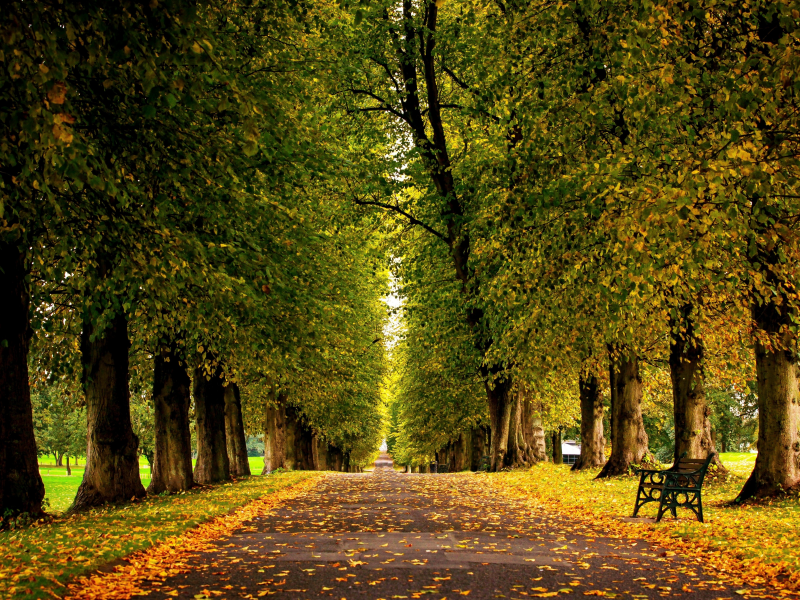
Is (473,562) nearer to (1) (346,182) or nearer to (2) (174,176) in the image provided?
(2) (174,176)

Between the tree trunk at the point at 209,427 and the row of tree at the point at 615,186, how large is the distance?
802cm

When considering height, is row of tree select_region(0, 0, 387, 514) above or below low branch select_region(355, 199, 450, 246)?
below

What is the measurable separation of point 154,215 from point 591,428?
69.4 ft

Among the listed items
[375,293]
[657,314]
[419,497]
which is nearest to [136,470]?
[419,497]

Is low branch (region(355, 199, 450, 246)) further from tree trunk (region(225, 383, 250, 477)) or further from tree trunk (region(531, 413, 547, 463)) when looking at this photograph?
tree trunk (region(531, 413, 547, 463))

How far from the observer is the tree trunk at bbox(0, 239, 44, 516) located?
1131 cm

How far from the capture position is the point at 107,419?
14.5 m

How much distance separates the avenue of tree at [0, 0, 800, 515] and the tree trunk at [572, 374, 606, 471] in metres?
0.34

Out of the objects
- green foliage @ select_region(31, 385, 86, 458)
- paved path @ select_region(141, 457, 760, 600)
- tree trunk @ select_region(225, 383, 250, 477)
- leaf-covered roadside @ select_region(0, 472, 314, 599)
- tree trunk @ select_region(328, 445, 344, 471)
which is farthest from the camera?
tree trunk @ select_region(328, 445, 344, 471)

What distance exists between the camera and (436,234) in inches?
985

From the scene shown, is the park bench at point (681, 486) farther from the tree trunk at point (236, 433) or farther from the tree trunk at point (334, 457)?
the tree trunk at point (334, 457)

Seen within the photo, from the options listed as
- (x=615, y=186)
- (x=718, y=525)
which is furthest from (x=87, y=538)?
(x=718, y=525)

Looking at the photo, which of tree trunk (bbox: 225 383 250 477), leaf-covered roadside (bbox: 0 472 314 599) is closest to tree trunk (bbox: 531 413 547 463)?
tree trunk (bbox: 225 383 250 477)

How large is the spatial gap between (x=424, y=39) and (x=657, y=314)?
40.1ft
